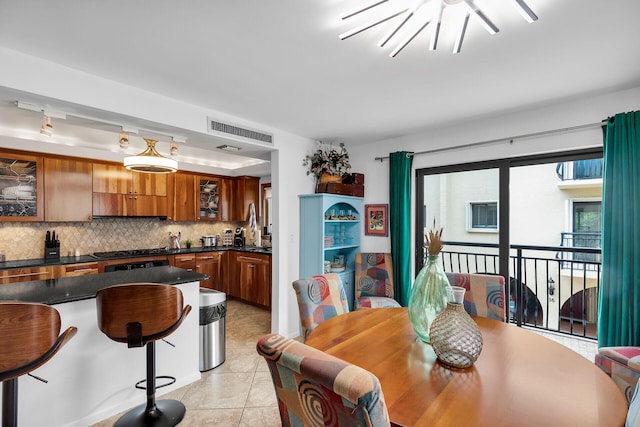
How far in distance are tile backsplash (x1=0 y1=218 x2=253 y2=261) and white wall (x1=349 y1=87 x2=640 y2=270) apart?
2.95 meters

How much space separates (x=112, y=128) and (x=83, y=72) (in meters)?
0.56

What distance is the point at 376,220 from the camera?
390 centimetres

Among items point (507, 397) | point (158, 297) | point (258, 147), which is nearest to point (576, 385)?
point (507, 397)

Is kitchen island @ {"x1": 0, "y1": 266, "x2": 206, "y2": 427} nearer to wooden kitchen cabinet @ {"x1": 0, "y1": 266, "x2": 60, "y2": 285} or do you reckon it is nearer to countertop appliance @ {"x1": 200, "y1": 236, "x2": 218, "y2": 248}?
wooden kitchen cabinet @ {"x1": 0, "y1": 266, "x2": 60, "y2": 285}

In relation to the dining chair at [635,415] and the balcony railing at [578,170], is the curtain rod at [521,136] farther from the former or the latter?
the dining chair at [635,415]

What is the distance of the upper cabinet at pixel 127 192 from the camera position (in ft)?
13.6

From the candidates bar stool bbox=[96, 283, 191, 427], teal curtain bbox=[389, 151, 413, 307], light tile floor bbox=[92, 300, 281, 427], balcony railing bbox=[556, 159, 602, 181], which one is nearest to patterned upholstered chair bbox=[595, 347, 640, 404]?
teal curtain bbox=[389, 151, 413, 307]

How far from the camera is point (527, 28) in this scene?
1597mm

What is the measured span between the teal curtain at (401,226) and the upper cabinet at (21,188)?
4.42 meters

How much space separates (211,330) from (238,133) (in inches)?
77.8

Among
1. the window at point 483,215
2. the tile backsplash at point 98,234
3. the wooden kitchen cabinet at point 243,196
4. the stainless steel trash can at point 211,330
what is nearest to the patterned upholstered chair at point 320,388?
the stainless steel trash can at point 211,330

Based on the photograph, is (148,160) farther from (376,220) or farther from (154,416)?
(376,220)

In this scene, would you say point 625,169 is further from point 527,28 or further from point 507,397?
point 507,397

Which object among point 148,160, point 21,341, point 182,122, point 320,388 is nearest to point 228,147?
point 182,122
